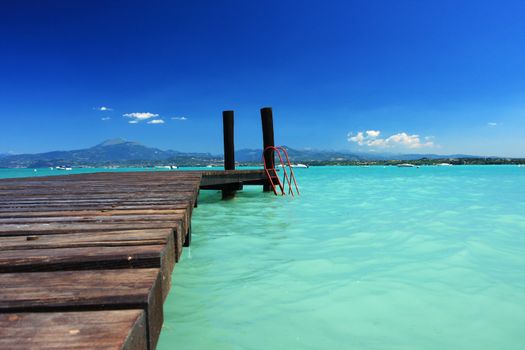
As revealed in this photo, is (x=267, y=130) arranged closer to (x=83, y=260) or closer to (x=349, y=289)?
(x=349, y=289)

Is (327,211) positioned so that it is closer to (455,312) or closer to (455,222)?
(455,222)

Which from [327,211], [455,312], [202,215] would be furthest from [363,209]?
[455,312]

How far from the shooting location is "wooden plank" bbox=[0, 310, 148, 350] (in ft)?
2.57

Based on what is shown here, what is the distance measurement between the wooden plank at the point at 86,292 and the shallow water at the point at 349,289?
153 centimetres

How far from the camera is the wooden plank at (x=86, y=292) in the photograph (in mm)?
954

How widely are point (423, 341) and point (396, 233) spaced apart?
4.01 metres

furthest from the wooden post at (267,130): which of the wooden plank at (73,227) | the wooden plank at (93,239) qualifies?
the wooden plank at (93,239)

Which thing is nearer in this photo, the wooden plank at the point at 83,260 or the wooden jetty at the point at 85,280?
the wooden jetty at the point at 85,280

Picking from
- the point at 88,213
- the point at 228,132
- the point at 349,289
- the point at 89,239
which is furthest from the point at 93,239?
the point at 228,132

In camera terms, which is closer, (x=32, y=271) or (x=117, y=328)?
(x=117, y=328)

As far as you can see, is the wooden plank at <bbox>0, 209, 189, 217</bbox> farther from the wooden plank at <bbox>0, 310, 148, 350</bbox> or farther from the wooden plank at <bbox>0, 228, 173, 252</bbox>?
the wooden plank at <bbox>0, 310, 148, 350</bbox>

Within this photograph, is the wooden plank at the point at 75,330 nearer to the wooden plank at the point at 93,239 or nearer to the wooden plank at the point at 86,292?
the wooden plank at the point at 86,292

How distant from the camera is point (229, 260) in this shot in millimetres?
4594

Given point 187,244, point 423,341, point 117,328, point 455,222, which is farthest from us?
point 455,222
